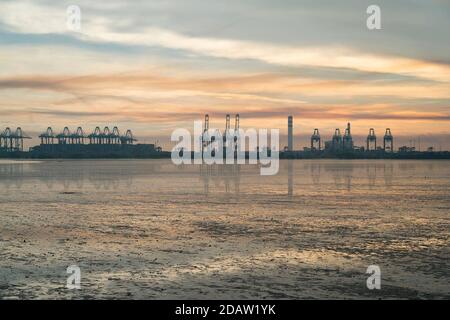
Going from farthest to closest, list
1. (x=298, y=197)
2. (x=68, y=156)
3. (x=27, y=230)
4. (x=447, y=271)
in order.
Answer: (x=68, y=156) < (x=298, y=197) < (x=27, y=230) < (x=447, y=271)

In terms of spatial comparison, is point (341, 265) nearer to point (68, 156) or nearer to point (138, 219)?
point (138, 219)

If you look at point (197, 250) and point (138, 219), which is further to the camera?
point (138, 219)

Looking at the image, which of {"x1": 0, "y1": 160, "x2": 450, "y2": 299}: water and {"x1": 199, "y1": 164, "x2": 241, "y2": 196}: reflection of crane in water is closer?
{"x1": 0, "y1": 160, "x2": 450, "y2": 299}: water

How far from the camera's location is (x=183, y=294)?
7.12 m

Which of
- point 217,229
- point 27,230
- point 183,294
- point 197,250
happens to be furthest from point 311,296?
point 27,230

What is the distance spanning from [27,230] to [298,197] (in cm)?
1096

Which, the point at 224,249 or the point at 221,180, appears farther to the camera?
the point at 221,180

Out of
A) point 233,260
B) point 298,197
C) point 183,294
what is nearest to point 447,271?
point 233,260

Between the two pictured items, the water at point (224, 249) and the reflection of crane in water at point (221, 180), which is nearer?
A: the water at point (224, 249)

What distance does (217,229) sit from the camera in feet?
40.7
